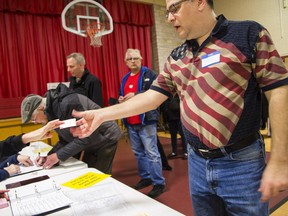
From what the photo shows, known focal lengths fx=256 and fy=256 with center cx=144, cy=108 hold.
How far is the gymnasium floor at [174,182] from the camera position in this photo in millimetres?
2330

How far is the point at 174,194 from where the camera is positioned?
275 centimetres

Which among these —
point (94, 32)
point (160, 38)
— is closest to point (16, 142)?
point (94, 32)

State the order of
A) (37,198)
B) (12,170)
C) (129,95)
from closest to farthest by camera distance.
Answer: (37,198) < (12,170) < (129,95)

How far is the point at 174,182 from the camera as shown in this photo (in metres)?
3.10

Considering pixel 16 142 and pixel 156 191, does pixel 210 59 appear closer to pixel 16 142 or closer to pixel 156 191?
pixel 16 142

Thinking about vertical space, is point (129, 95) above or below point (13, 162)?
above

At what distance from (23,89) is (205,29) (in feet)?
17.2

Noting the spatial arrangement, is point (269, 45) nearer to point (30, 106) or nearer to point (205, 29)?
point (205, 29)

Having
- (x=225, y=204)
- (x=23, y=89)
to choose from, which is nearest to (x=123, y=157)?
(x=23, y=89)

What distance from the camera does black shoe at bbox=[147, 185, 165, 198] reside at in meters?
2.70

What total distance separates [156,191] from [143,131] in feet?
2.15

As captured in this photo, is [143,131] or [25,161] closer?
[25,161]

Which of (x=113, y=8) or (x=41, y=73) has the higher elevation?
(x=113, y=8)

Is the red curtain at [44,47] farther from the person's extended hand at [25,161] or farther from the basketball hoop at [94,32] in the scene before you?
the person's extended hand at [25,161]
